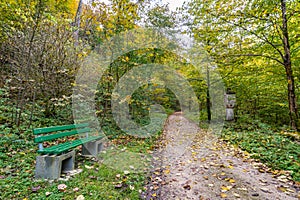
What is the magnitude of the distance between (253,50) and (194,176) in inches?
186

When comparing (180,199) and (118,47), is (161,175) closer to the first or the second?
(180,199)

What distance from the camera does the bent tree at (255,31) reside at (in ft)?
15.6

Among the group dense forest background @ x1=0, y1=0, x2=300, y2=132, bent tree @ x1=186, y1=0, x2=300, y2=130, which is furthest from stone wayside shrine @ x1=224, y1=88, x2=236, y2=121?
bent tree @ x1=186, y1=0, x2=300, y2=130

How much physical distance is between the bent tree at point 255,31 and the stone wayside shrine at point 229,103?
99.0 inches

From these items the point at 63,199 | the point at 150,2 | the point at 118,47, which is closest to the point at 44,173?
the point at 63,199

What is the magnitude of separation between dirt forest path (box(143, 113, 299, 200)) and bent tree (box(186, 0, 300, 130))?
2.62 meters

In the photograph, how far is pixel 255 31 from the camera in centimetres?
527

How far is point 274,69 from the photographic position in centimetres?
595

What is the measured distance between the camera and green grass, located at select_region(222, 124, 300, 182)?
11.1 feet

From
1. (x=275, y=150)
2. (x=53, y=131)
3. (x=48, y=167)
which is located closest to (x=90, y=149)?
(x=53, y=131)

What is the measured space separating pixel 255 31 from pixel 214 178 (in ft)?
15.1

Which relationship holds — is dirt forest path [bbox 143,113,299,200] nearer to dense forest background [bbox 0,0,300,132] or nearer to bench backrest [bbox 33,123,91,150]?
bench backrest [bbox 33,123,91,150]

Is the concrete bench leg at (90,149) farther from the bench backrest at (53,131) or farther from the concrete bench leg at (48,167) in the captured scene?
the concrete bench leg at (48,167)

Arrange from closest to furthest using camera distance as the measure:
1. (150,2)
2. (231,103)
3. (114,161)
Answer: (114,161)
(150,2)
(231,103)
